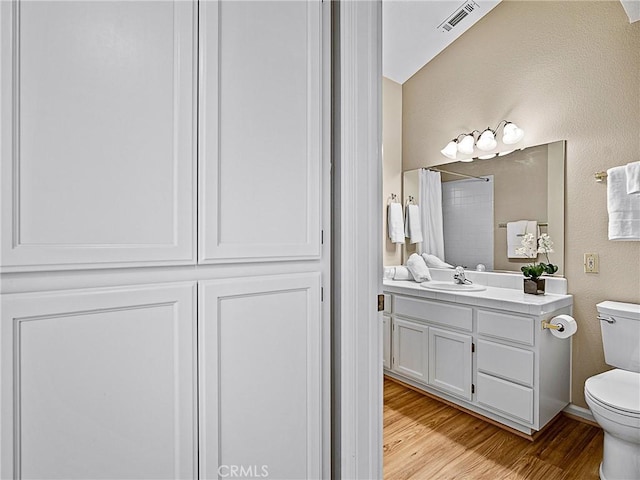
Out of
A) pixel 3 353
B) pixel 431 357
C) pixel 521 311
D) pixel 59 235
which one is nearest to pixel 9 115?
pixel 59 235

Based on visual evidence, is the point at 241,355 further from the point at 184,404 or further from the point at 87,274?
the point at 87,274

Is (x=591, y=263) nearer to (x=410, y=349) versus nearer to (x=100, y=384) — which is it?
(x=410, y=349)

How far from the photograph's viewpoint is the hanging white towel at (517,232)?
263 centimetres

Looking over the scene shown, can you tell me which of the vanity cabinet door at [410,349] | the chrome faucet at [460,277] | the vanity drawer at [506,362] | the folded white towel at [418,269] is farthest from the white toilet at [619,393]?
the folded white towel at [418,269]

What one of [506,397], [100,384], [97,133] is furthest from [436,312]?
[97,133]

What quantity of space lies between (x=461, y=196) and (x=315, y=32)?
227cm

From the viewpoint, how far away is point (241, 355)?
1013 millimetres

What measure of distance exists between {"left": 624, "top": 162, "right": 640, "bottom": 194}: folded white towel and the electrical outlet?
50 centimetres

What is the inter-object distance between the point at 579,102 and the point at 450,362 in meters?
1.85

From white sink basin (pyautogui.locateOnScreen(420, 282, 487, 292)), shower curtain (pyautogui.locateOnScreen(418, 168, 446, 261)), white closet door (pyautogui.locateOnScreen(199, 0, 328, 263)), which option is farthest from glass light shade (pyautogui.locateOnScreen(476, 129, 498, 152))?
white closet door (pyautogui.locateOnScreen(199, 0, 328, 263))

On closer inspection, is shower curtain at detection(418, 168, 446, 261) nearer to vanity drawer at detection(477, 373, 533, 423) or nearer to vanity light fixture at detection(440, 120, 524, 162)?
vanity light fixture at detection(440, 120, 524, 162)

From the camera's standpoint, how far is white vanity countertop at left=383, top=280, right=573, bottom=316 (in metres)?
2.14

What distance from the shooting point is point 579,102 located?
2.38 meters

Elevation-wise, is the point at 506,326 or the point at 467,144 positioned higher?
the point at 467,144
